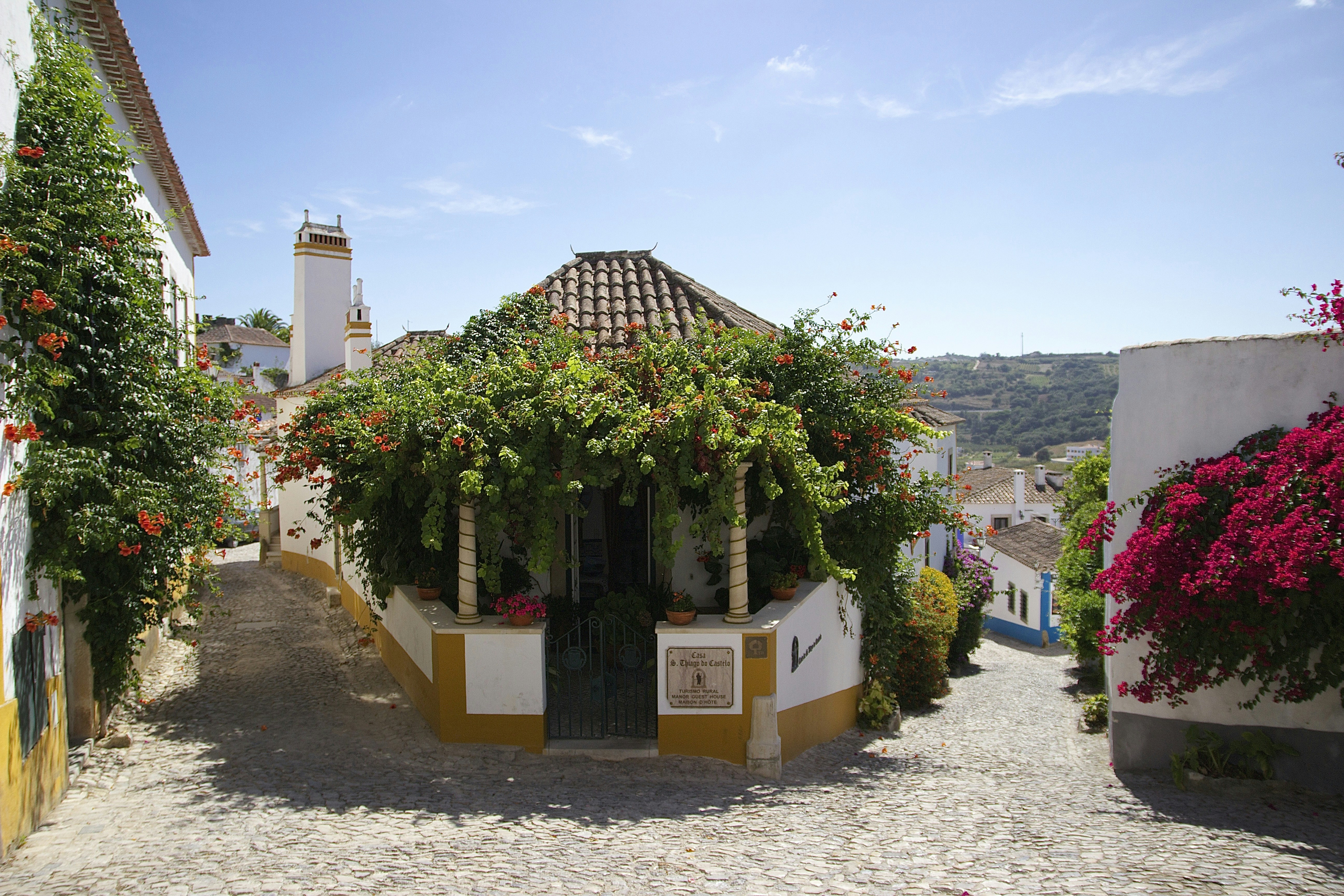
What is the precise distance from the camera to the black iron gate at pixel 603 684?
27.2ft

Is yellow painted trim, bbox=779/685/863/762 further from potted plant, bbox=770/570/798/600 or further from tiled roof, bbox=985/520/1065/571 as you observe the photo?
tiled roof, bbox=985/520/1065/571

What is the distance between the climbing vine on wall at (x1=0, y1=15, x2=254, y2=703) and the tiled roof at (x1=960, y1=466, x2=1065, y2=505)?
4012 centimetres

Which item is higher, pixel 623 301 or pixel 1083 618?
pixel 623 301

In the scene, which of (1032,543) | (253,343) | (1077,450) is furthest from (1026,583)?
(253,343)

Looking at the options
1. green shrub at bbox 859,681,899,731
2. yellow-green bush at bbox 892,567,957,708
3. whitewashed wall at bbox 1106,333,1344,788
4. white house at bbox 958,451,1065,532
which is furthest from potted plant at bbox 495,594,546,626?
white house at bbox 958,451,1065,532

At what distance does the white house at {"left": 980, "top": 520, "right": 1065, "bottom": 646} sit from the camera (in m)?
29.2

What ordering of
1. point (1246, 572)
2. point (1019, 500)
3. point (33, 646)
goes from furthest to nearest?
point (1019, 500), point (1246, 572), point (33, 646)

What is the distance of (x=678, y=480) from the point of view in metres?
7.72

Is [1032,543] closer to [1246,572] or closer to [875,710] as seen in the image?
[875,710]

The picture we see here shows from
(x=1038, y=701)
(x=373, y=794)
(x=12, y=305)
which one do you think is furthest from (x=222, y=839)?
(x=1038, y=701)

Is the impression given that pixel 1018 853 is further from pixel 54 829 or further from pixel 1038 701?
pixel 1038 701

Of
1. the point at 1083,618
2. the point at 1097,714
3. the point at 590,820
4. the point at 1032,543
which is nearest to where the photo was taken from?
the point at 590,820

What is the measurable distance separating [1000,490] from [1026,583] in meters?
16.8

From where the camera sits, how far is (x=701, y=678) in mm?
7938
